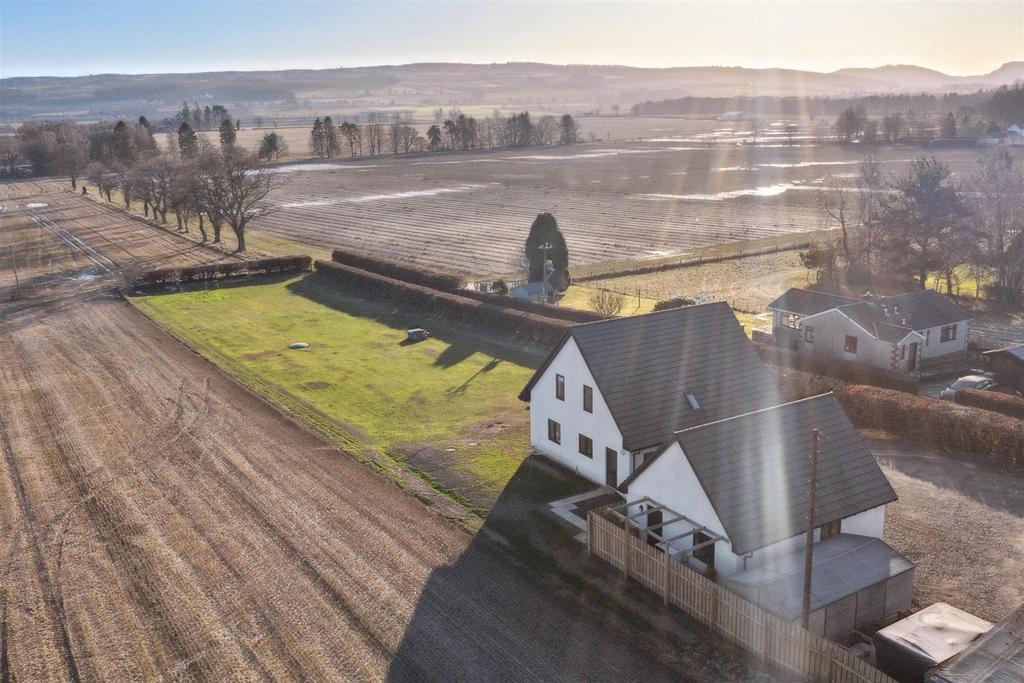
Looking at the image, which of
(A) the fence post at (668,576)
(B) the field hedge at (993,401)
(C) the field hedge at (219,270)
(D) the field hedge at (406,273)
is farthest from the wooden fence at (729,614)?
(C) the field hedge at (219,270)

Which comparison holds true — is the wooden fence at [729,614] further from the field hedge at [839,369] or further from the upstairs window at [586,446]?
the field hedge at [839,369]

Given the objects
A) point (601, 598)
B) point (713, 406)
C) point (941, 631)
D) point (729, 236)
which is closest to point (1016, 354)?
point (713, 406)

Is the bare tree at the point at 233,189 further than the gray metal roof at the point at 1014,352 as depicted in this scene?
Yes

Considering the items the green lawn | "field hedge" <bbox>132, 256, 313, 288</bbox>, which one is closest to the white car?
the green lawn

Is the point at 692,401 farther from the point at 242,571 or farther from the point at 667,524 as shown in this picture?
the point at 242,571

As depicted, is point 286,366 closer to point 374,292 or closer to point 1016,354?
point 374,292

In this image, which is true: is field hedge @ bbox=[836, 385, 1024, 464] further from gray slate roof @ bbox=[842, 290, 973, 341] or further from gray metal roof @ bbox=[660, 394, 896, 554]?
gray metal roof @ bbox=[660, 394, 896, 554]

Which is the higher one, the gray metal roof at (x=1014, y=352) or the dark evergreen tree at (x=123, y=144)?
the dark evergreen tree at (x=123, y=144)
